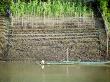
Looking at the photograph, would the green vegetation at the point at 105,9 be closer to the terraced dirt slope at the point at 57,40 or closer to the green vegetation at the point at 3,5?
the terraced dirt slope at the point at 57,40

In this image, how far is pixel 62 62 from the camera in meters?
19.9

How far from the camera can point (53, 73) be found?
17266mm

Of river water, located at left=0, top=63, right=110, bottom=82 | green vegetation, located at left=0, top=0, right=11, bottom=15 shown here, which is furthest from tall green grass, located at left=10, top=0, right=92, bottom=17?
river water, located at left=0, top=63, right=110, bottom=82

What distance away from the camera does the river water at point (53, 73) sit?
51.7 feet

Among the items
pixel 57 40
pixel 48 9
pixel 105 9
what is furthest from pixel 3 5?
pixel 105 9

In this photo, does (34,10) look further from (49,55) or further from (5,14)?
(49,55)

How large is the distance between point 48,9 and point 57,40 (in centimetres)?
336

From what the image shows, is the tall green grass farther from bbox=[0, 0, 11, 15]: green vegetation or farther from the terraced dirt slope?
the terraced dirt slope

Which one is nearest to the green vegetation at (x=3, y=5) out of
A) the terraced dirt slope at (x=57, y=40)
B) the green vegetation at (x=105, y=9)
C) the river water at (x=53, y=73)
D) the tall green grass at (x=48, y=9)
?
the tall green grass at (x=48, y=9)

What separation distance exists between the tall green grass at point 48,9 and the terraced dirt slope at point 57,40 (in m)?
0.65

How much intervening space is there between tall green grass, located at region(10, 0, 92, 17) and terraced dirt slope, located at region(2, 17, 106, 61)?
0.65 m

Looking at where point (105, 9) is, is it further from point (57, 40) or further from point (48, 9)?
point (57, 40)

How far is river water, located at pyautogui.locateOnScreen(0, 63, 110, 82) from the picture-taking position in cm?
1576

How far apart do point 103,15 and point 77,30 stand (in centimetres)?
218
